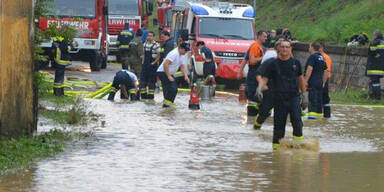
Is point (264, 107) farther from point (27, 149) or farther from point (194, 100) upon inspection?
point (27, 149)

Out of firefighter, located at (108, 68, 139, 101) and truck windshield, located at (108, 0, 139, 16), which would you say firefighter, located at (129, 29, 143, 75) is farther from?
truck windshield, located at (108, 0, 139, 16)

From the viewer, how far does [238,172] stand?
36.4 feet

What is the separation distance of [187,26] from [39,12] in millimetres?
16016

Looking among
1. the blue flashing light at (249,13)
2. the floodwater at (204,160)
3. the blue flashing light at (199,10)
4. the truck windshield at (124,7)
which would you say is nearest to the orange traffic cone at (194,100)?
the floodwater at (204,160)

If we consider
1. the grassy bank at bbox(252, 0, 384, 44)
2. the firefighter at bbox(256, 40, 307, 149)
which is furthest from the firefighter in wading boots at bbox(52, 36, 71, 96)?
the grassy bank at bbox(252, 0, 384, 44)

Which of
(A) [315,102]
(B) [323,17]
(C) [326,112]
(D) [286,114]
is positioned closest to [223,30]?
(C) [326,112]

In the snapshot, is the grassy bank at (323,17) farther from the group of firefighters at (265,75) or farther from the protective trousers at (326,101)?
the protective trousers at (326,101)

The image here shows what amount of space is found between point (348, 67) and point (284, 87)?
15.0 m

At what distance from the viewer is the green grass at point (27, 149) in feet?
36.2

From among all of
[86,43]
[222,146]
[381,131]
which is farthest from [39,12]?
[86,43]

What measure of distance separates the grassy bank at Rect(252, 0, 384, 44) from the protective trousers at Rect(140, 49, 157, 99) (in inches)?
421

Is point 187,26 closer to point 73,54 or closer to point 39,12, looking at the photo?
point 73,54

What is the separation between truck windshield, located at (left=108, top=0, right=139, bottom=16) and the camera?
4091 cm

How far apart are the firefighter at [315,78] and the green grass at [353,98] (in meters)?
5.87
